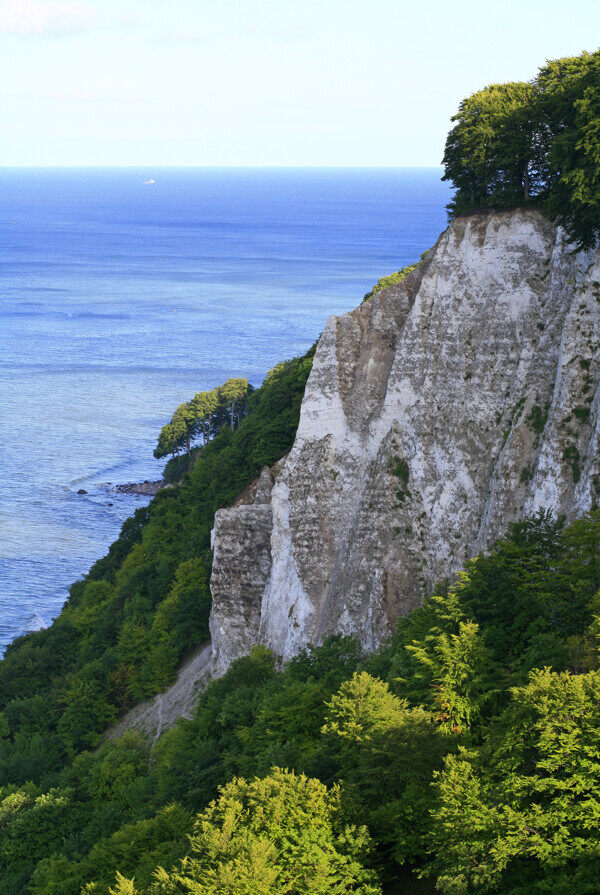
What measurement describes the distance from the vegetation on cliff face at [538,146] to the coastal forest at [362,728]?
3.9 inches

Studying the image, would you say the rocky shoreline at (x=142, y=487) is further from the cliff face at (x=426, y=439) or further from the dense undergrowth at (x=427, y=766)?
the dense undergrowth at (x=427, y=766)

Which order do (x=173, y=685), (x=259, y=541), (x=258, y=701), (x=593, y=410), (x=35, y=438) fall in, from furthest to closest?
(x=35, y=438)
(x=173, y=685)
(x=259, y=541)
(x=258, y=701)
(x=593, y=410)

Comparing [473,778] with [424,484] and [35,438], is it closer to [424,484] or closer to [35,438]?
[424,484]

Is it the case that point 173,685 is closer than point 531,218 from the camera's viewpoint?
No

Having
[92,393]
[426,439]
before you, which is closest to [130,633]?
[426,439]

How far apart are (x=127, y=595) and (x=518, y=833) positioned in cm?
4676

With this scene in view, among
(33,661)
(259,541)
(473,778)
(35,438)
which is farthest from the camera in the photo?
(35,438)

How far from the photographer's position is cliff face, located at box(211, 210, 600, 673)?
115 feet

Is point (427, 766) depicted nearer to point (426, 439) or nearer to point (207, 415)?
point (426, 439)

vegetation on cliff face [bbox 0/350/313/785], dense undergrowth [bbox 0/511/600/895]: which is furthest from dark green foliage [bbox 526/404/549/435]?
vegetation on cliff face [bbox 0/350/313/785]

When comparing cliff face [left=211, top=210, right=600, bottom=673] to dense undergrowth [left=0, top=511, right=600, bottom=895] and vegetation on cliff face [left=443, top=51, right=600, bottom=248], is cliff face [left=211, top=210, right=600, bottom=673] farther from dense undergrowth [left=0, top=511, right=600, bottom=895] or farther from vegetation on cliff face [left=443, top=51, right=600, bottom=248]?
dense undergrowth [left=0, top=511, right=600, bottom=895]

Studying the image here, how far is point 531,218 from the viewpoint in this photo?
38.9m

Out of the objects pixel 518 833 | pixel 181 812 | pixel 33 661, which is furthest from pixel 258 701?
pixel 33 661

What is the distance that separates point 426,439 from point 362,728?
1799 centimetres
